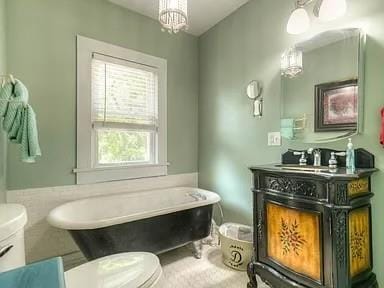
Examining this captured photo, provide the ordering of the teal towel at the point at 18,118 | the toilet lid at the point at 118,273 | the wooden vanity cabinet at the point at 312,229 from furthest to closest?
the teal towel at the point at 18,118
the wooden vanity cabinet at the point at 312,229
the toilet lid at the point at 118,273

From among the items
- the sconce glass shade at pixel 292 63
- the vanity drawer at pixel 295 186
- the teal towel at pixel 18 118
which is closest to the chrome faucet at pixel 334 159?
the vanity drawer at pixel 295 186

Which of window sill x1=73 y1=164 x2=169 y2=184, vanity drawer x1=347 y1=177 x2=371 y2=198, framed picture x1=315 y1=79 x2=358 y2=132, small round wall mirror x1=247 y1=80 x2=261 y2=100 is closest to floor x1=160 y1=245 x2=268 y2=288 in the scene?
window sill x1=73 y1=164 x2=169 y2=184

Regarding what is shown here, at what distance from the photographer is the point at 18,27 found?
6.93 ft

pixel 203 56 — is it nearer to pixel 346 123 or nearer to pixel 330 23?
pixel 330 23

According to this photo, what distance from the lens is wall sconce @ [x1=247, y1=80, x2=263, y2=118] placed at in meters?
2.52

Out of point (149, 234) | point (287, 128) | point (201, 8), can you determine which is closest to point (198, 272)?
point (149, 234)

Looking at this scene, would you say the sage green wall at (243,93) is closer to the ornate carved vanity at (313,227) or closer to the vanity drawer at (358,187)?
the vanity drawer at (358,187)

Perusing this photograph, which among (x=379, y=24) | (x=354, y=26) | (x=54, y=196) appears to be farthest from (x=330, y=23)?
(x=54, y=196)

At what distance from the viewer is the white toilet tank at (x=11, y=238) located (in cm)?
119

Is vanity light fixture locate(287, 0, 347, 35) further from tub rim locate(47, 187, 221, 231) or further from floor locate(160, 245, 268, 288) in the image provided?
floor locate(160, 245, 268, 288)

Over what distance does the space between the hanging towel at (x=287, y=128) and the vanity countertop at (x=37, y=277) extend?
1963mm

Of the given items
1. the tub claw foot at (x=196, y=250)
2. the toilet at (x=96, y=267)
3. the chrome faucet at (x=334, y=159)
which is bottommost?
the tub claw foot at (x=196, y=250)

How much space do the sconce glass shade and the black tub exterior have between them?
4.86ft

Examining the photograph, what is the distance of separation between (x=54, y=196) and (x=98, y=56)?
1431mm
